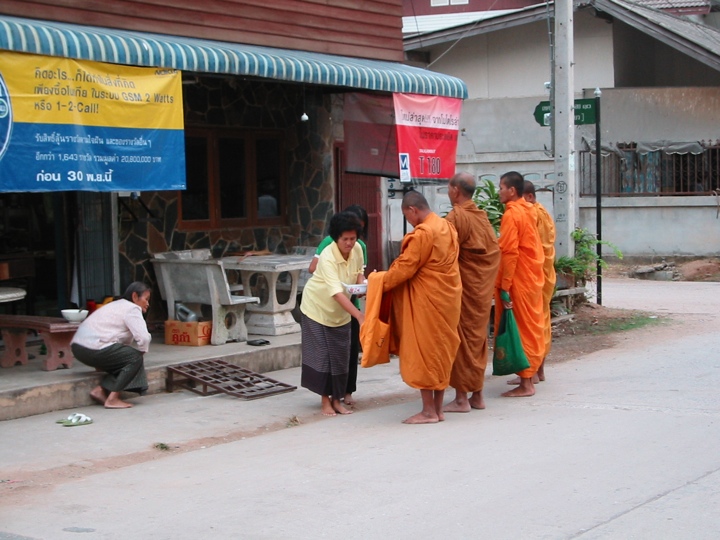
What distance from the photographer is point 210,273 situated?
10070 millimetres

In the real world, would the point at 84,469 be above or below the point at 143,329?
below

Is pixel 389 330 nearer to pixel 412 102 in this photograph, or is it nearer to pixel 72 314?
pixel 72 314

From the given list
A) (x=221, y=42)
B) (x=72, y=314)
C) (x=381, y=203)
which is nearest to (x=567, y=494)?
(x=72, y=314)

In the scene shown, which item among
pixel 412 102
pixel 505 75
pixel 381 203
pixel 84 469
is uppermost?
pixel 505 75

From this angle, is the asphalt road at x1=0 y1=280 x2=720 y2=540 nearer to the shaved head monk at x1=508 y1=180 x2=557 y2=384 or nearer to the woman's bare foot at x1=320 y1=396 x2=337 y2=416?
the woman's bare foot at x1=320 y1=396 x2=337 y2=416

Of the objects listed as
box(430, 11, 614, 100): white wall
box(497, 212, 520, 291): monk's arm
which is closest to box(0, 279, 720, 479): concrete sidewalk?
box(497, 212, 520, 291): monk's arm

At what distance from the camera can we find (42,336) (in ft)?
28.3

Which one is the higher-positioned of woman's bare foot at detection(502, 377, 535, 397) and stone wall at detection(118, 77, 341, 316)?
stone wall at detection(118, 77, 341, 316)

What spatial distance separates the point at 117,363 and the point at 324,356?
167 centimetres

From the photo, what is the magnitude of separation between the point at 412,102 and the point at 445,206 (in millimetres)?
9588

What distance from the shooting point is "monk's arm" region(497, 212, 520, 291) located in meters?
8.45

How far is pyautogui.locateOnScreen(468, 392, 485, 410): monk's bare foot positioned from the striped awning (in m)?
3.58

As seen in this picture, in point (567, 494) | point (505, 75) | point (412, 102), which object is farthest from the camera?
point (505, 75)

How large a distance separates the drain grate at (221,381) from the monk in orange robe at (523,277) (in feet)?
6.84
